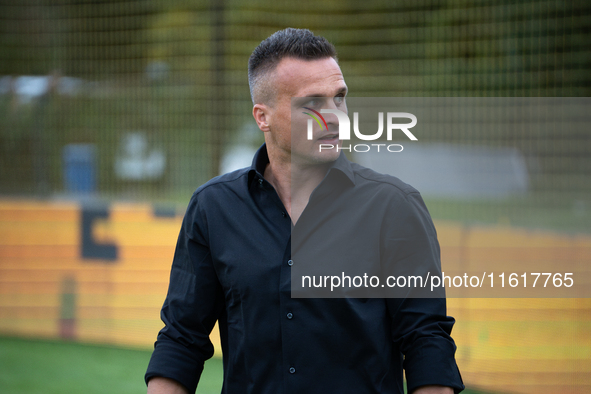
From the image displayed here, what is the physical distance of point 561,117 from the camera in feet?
14.0

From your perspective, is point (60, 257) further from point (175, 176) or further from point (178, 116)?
point (178, 116)

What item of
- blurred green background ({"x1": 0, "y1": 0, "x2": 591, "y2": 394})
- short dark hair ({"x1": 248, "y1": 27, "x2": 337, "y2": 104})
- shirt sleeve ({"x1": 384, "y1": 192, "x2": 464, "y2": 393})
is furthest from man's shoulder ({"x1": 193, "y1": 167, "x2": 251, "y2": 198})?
blurred green background ({"x1": 0, "y1": 0, "x2": 591, "y2": 394})

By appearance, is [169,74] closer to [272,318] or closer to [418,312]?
[272,318]

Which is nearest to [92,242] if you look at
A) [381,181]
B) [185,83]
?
[185,83]

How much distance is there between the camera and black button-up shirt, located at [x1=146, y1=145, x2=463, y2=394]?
1.62 metres

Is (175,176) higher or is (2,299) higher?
(175,176)

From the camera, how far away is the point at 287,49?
1.85 m

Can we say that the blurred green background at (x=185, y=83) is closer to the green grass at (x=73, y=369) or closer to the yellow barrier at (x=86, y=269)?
the green grass at (x=73, y=369)

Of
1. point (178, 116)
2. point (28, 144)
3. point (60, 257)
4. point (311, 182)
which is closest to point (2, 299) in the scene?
point (60, 257)

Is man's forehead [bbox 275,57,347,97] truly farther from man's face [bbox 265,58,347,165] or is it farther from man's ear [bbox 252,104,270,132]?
man's ear [bbox 252,104,270,132]

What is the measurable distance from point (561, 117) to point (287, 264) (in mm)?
3311

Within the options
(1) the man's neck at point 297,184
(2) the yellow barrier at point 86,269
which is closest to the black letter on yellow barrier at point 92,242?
(2) the yellow barrier at point 86,269

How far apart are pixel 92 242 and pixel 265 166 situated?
414cm

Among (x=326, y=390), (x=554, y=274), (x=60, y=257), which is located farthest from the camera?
(x=60, y=257)
